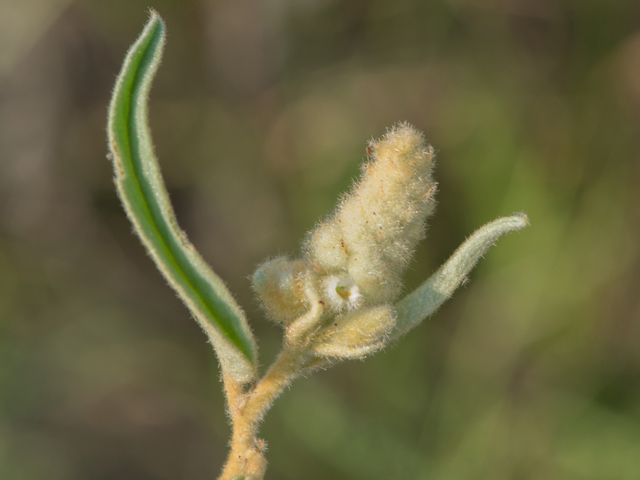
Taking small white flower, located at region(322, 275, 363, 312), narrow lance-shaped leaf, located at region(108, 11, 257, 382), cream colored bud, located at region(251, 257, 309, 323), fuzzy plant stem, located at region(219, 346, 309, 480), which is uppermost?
narrow lance-shaped leaf, located at region(108, 11, 257, 382)

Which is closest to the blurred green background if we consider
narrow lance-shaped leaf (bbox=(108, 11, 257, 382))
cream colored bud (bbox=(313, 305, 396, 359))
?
cream colored bud (bbox=(313, 305, 396, 359))

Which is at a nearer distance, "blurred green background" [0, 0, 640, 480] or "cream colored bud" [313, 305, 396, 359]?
"cream colored bud" [313, 305, 396, 359]

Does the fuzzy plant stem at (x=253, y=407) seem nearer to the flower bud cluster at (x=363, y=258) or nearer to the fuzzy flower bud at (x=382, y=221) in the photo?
the flower bud cluster at (x=363, y=258)

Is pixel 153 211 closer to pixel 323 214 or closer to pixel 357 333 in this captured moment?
pixel 357 333

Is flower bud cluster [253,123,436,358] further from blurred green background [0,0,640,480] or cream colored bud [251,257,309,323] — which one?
blurred green background [0,0,640,480]

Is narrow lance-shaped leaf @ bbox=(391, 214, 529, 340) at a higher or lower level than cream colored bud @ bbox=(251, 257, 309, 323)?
lower

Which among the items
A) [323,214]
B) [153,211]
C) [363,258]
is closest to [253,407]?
[363,258]

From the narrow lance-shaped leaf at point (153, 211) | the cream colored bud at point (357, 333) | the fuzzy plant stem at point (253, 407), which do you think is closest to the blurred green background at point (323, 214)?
the fuzzy plant stem at point (253, 407)
